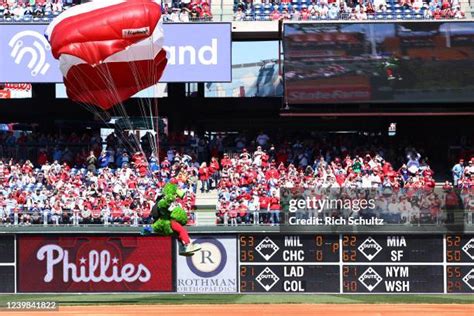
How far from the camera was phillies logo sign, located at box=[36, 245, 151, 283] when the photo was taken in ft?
86.4

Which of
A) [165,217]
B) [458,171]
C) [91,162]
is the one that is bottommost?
[165,217]

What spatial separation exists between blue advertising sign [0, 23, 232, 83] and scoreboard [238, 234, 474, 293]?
24.9 ft

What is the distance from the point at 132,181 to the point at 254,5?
22.9 feet

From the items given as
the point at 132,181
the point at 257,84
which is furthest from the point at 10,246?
the point at 257,84

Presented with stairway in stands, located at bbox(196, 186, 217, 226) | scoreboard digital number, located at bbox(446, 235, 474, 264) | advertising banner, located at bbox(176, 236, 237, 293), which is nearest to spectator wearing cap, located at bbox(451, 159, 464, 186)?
scoreboard digital number, located at bbox(446, 235, 474, 264)

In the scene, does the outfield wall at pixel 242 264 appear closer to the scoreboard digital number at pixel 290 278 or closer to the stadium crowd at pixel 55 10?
the scoreboard digital number at pixel 290 278

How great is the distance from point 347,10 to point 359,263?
9594 mm

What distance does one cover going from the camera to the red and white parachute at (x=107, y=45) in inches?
931

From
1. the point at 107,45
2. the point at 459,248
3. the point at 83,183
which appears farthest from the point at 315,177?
the point at 107,45

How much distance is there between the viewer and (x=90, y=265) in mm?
26312

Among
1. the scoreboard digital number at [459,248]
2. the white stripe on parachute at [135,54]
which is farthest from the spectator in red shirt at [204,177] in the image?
the scoreboard digital number at [459,248]

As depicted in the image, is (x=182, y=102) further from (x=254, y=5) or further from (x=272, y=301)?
(x=272, y=301)

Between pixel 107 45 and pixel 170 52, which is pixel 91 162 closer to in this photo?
pixel 170 52

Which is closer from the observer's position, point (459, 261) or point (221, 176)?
point (459, 261)
